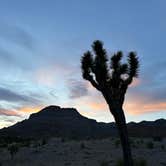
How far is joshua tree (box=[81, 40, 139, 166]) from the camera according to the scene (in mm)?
21562

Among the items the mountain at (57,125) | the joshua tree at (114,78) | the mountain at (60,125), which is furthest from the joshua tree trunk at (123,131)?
the mountain at (57,125)

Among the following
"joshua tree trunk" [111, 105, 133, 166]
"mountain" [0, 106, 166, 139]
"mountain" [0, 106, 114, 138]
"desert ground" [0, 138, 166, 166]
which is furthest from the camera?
"mountain" [0, 106, 114, 138]

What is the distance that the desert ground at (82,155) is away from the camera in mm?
25266

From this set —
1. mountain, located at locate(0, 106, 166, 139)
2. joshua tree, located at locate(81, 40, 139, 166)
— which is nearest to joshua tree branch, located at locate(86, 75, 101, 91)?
joshua tree, located at locate(81, 40, 139, 166)

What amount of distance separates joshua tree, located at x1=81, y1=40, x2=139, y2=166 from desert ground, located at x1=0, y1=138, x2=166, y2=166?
85.1 inches

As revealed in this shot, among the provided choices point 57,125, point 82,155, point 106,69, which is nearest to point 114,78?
point 106,69

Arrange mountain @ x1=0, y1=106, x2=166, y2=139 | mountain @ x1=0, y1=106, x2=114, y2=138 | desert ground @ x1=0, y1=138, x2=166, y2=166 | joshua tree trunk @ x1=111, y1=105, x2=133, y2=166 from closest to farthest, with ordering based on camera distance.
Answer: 1. joshua tree trunk @ x1=111, y1=105, x2=133, y2=166
2. desert ground @ x1=0, y1=138, x2=166, y2=166
3. mountain @ x1=0, y1=106, x2=166, y2=139
4. mountain @ x1=0, y1=106, x2=114, y2=138

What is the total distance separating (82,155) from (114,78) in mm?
7450

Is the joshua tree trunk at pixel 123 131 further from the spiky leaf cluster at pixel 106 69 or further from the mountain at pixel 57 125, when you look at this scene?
the mountain at pixel 57 125

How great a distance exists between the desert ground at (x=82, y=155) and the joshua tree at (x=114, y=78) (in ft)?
7.09

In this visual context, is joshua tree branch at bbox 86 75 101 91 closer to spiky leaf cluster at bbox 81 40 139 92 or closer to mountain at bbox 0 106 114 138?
spiky leaf cluster at bbox 81 40 139 92

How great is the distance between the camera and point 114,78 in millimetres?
22172

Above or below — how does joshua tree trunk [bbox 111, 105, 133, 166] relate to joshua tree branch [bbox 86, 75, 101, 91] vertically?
below

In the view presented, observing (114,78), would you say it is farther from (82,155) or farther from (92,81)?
(82,155)
